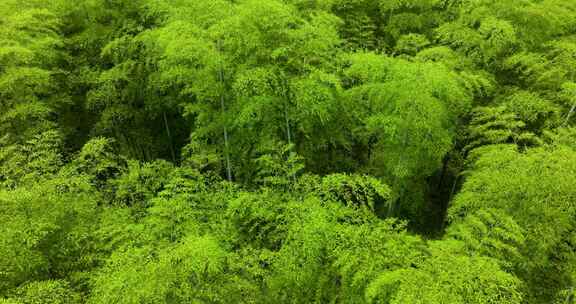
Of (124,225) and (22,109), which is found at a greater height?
(22,109)

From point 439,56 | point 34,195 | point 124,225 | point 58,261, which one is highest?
point 439,56

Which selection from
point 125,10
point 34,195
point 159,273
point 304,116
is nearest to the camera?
point 159,273

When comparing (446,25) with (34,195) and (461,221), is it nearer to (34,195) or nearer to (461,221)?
(461,221)

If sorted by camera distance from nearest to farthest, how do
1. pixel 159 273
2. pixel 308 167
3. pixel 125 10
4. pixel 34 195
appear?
pixel 159 273, pixel 34 195, pixel 308 167, pixel 125 10

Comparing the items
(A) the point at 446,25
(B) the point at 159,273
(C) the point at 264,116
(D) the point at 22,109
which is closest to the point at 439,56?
(A) the point at 446,25

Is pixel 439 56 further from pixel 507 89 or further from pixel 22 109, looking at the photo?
pixel 22 109

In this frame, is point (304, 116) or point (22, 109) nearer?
point (304, 116)
